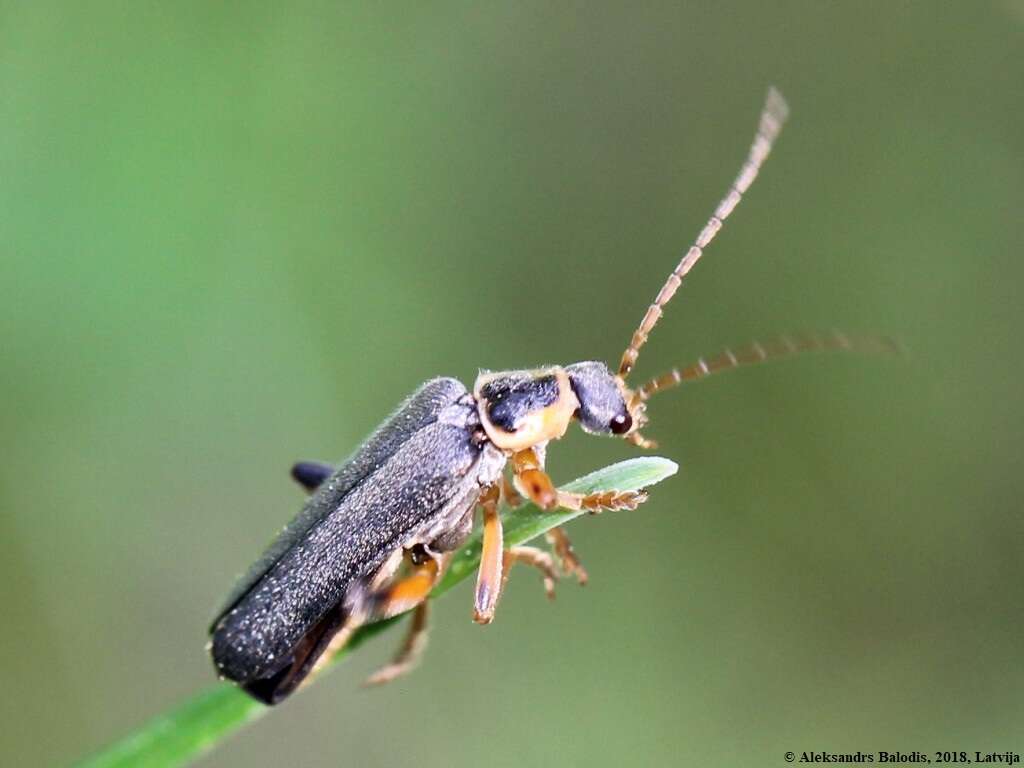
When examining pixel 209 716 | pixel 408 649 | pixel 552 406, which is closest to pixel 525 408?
pixel 552 406

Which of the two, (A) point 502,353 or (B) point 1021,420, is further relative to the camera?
(A) point 502,353

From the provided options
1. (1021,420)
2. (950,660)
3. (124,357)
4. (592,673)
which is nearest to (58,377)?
(124,357)

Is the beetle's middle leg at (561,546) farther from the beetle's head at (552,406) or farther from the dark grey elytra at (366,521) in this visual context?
the beetle's head at (552,406)

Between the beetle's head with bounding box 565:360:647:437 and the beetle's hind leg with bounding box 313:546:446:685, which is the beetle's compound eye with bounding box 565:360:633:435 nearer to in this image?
the beetle's head with bounding box 565:360:647:437

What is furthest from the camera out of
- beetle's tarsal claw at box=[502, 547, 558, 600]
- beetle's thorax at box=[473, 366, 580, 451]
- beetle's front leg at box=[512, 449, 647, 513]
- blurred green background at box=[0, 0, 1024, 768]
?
blurred green background at box=[0, 0, 1024, 768]

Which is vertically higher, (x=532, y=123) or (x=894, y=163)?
(x=532, y=123)

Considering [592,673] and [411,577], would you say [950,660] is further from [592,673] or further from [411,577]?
[411,577]

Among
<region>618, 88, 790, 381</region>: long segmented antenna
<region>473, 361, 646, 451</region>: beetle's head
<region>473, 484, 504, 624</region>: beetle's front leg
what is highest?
<region>618, 88, 790, 381</region>: long segmented antenna

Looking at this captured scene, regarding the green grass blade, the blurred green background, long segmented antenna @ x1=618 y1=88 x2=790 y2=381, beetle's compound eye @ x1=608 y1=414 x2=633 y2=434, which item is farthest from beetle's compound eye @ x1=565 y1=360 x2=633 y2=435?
the blurred green background
